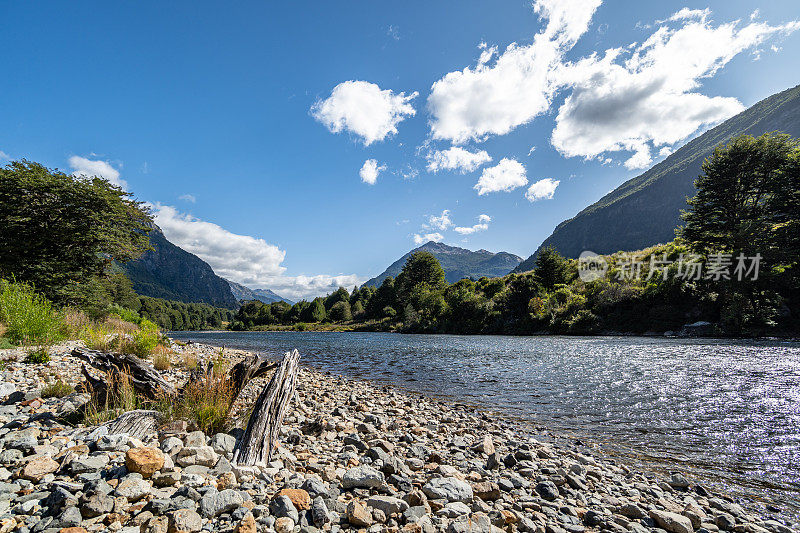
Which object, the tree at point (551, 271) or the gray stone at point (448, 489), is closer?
the gray stone at point (448, 489)

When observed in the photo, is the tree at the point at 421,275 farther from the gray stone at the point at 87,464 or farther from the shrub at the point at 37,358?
the gray stone at the point at 87,464

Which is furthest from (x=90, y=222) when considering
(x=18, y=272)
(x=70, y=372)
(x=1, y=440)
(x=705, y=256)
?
(x=705, y=256)

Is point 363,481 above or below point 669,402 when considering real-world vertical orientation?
above

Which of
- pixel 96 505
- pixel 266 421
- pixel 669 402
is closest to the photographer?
pixel 96 505

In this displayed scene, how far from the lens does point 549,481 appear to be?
4855 millimetres

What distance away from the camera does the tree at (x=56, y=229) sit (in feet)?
68.3

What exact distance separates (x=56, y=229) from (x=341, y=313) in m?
94.3

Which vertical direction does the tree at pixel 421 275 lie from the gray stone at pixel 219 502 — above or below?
above

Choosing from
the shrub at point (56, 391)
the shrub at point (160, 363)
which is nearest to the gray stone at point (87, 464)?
the shrub at point (56, 391)

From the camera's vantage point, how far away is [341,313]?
114250 millimetres

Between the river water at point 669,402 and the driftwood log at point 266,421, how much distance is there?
6774 millimetres

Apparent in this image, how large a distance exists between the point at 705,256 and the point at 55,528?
46.5m
